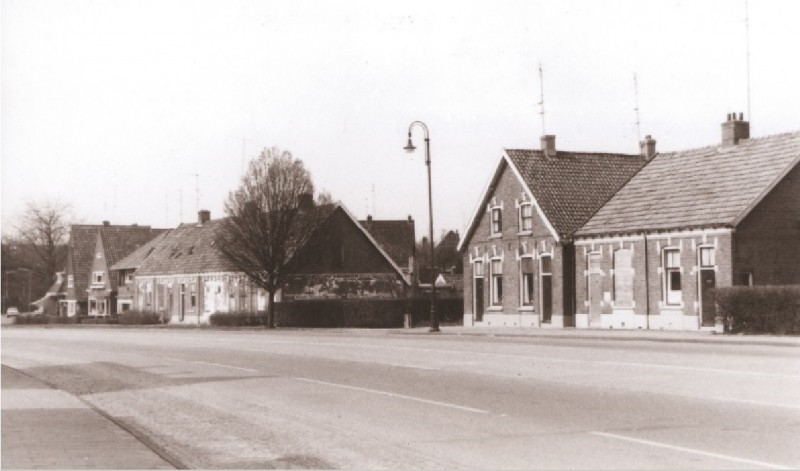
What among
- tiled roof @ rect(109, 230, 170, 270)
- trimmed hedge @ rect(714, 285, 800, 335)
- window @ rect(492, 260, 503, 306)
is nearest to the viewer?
trimmed hedge @ rect(714, 285, 800, 335)

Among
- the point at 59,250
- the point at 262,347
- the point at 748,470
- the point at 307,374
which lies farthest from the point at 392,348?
the point at 59,250

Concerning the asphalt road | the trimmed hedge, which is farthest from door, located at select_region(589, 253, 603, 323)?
the asphalt road

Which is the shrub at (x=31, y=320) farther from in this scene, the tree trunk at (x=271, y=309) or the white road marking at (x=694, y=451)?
the white road marking at (x=694, y=451)

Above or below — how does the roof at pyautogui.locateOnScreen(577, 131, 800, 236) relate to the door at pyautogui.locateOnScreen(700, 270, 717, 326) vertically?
above

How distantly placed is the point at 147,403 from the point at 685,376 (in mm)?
8839

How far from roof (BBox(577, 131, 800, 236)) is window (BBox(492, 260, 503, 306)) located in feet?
19.7

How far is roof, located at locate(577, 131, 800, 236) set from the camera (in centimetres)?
3459

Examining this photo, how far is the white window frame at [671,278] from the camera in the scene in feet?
118

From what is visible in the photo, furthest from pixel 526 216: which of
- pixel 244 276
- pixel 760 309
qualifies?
pixel 244 276

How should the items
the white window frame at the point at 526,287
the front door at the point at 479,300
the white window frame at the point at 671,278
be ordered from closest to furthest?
the white window frame at the point at 671,278
the white window frame at the point at 526,287
the front door at the point at 479,300

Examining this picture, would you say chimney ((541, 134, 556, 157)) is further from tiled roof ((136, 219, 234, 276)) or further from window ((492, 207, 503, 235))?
tiled roof ((136, 219, 234, 276))

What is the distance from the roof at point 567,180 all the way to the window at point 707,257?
786cm

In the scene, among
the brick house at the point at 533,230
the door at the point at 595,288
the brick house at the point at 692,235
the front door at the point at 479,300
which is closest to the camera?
the brick house at the point at 692,235

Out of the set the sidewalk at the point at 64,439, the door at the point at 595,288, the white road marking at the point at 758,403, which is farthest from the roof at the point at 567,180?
the sidewalk at the point at 64,439
